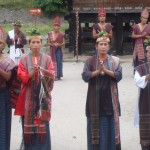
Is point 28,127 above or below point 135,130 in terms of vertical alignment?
above

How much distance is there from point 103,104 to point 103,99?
0.21 ft

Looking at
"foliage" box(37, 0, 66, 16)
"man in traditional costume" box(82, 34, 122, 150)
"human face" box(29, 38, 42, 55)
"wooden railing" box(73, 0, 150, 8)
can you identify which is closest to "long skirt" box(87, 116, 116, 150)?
"man in traditional costume" box(82, 34, 122, 150)

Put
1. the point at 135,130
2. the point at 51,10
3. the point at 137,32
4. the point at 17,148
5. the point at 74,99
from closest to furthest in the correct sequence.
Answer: the point at 17,148 → the point at 135,130 → the point at 74,99 → the point at 137,32 → the point at 51,10

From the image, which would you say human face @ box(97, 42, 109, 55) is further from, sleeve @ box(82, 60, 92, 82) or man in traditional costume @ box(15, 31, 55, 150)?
man in traditional costume @ box(15, 31, 55, 150)

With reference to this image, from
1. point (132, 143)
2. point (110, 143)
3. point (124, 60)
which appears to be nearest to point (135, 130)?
point (132, 143)

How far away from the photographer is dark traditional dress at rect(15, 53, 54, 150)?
Answer: 6984 millimetres

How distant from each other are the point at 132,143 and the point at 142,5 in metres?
Result: 12.0

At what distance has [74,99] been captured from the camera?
11.8m

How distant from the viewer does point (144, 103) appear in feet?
23.4

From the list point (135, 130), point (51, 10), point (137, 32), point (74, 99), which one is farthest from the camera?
point (51, 10)

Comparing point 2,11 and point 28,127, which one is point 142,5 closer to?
point 28,127

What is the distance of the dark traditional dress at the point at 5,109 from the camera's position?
22.7ft

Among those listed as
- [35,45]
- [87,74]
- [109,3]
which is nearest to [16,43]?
[35,45]

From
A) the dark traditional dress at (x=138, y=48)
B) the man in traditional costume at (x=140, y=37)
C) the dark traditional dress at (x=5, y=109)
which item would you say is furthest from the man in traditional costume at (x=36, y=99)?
the dark traditional dress at (x=138, y=48)
